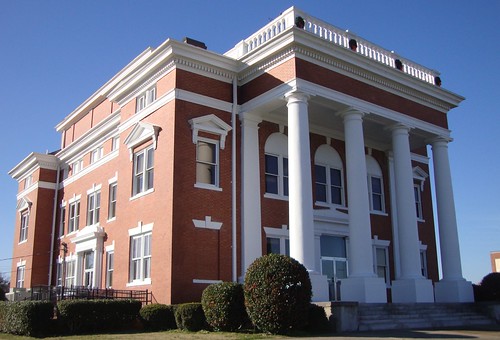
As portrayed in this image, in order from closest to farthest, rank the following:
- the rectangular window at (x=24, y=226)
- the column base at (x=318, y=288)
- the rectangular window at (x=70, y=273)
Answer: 1. the column base at (x=318, y=288)
2. the rectangular window at (x=70, y=273)
3. the rectangular window at (x=24, y=226)

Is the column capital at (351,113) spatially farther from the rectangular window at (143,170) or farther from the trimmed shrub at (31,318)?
the trimmed shrub at (31,318)

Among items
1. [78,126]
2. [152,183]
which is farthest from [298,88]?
[78,126]

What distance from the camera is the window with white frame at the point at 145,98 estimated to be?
85.4ft

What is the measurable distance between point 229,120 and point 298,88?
13.0 ft

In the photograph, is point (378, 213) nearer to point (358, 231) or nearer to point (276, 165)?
point (276, 165)

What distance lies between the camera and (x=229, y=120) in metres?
25.3

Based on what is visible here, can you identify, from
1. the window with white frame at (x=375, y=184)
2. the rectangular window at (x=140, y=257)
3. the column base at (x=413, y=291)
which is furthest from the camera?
the window with white frame at (x=375, y=184)

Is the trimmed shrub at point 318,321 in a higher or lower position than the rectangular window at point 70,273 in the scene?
lower

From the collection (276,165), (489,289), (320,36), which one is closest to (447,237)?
(489,289)

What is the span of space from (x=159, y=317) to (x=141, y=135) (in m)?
8.92

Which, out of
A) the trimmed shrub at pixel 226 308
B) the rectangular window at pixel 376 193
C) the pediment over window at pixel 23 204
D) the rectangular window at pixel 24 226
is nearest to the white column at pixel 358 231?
the trimmed shrub at pixel 226 308

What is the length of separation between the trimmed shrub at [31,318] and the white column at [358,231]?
36.3 feet

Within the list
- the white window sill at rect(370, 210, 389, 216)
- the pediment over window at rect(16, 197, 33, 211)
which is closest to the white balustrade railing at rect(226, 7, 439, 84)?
the white window sill at rect(370, 210, 389, 216)

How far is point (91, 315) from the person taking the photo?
2009cm
